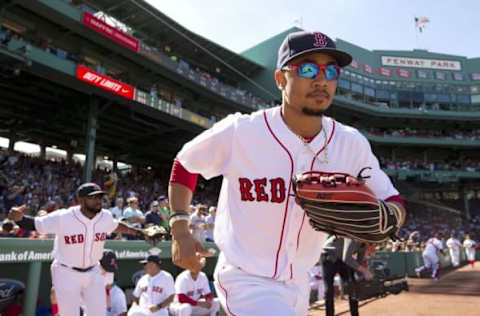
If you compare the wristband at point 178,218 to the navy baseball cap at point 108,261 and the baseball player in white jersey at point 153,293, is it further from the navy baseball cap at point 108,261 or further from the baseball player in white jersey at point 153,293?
the baseball player in white jersey at point 153,293

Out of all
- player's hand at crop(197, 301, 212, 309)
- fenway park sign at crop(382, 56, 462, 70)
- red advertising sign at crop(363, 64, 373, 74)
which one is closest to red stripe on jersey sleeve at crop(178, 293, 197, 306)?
player's hand at crop(197, 301, 212, 309)

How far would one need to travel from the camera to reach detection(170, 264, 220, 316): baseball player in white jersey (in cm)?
692

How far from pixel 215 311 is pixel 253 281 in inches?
236

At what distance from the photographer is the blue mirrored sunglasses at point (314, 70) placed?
6.79 feet

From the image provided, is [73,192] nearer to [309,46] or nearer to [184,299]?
[184,299]

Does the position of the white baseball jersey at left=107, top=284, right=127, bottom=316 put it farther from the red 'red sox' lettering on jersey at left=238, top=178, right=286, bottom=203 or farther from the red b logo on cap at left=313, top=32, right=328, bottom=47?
the red b logo on cap at left=313, top=32, right=328, bottom=47

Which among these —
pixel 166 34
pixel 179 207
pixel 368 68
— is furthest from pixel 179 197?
pixel 368 68

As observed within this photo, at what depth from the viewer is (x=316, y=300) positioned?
10094mm

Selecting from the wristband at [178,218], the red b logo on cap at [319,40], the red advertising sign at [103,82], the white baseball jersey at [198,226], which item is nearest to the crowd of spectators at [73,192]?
the white baseball jersey at [198,226]

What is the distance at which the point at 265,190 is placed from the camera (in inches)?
79.0

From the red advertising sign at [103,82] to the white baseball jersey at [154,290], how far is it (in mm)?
12068

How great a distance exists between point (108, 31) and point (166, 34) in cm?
730

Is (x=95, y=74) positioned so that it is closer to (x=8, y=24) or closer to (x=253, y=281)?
(x=8, y=24)

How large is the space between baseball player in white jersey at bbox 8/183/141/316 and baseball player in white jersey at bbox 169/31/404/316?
10.3 ft
